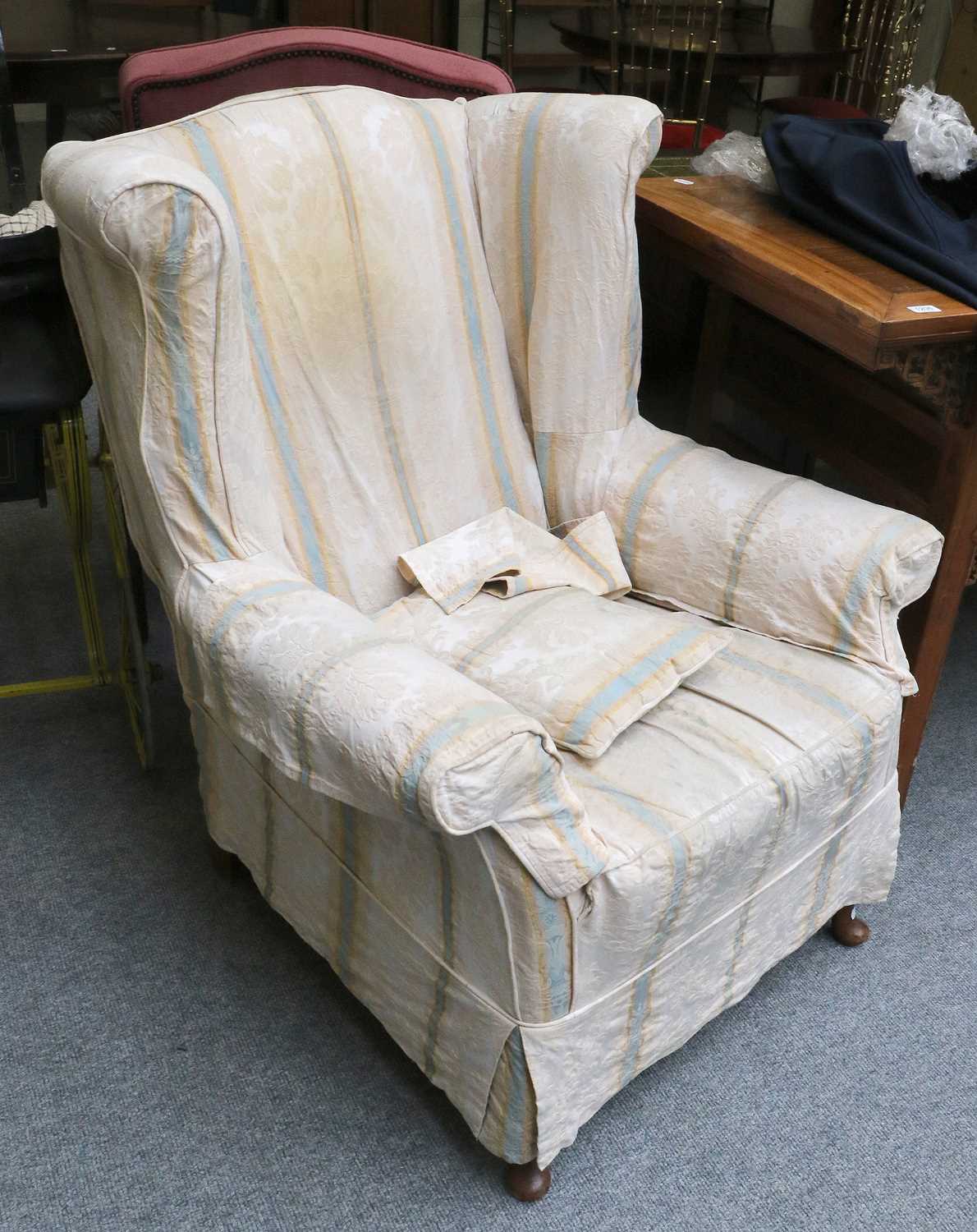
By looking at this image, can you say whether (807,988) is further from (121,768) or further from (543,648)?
(121,768)

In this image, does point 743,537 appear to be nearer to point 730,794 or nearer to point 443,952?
point 730,794

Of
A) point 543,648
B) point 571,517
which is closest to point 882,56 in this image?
point 571,517

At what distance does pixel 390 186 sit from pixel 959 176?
79 centimetres

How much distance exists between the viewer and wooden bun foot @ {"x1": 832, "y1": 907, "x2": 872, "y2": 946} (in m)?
1.51

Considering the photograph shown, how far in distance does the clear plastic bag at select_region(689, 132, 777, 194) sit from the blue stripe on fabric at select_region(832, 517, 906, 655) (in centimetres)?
66

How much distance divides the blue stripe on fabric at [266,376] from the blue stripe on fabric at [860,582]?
612 mm

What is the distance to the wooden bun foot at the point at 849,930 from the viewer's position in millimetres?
1507

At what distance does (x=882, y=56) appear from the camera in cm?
313

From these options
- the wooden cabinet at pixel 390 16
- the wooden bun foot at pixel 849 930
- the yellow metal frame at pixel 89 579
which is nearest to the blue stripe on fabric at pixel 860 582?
the wooden bun foot at pixel 849 930

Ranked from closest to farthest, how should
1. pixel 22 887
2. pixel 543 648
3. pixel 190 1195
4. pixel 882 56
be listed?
pixel 190 1195 < pixel 543 648 < pixel 22 887 < pixel 882 56

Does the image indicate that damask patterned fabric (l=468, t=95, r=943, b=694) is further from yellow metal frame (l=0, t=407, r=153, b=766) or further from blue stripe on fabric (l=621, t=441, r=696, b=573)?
yellow metal frame (l=0, t=407, r=153, b=766)

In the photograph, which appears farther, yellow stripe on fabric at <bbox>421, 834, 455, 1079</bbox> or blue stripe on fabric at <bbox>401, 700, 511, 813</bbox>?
yellow stripe on fabric at <bbox>421, 834, 455, 1079</bbox>

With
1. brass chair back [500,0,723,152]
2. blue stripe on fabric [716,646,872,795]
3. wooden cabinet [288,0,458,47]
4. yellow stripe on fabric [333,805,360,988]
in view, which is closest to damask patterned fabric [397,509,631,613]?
blue stripe on fabric [716,646,872,795]

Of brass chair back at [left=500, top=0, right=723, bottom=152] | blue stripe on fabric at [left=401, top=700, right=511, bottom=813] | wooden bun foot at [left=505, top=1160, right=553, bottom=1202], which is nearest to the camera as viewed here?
blue stripe on fabric at [left=401, top=700, right=511, bottom=813]
